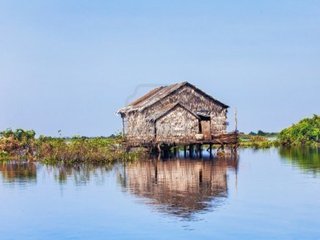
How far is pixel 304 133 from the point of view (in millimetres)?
69188

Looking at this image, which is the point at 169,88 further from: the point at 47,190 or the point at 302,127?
the point at 47,190

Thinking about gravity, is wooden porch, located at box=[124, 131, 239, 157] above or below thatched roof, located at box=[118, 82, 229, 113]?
below

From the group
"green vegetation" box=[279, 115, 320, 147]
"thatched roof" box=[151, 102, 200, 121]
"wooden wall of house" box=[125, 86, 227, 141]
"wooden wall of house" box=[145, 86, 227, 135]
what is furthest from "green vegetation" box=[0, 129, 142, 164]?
"green vegetation" box=[279, 115, 320, 147]

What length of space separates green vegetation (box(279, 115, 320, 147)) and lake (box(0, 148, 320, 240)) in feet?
96.7

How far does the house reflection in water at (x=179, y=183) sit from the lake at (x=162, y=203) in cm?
4

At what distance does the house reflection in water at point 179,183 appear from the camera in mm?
24416

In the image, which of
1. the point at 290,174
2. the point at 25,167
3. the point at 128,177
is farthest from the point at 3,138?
the point at 290,174

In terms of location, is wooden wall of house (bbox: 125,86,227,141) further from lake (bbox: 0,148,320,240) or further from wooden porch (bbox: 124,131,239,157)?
lake (bbox: 0,148,320,240)

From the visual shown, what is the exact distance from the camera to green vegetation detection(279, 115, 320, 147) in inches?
2677

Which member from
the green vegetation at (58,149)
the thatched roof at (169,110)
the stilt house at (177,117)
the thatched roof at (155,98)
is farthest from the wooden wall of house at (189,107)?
the green vegetation at (58,149)

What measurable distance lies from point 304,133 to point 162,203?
152ft

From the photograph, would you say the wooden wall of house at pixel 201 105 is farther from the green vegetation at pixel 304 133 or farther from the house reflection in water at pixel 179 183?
the green vegetation at pixel 304 133

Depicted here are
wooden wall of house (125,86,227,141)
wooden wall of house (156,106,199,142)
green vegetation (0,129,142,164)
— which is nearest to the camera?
green vegetation (0,129,142,164)

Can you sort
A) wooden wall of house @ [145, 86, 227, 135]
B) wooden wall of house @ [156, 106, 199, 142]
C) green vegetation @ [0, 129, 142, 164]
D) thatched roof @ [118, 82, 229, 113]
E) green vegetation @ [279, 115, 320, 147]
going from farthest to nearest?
green vegetation @ [279, 115, 320, 147] → wooden wall of house @ [145, 86, 227, 135] → thatched roof @ [118, 82, 229, 113] → wooden wall of house @ [156, 106, 199, 142] → green vegetation @ [0, 129, 142, 164]
